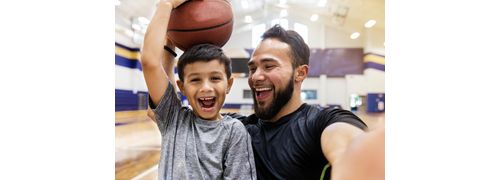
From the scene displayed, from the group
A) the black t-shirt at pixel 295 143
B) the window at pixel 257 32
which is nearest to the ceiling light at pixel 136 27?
the window at pixel 257 32

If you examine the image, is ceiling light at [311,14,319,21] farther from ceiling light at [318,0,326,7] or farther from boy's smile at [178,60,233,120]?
boy's smile at [178,60,233,120]

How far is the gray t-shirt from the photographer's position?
4.53ft

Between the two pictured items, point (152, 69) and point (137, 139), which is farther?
point (137, 139)

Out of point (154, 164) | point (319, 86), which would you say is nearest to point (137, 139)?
point (154, 164)

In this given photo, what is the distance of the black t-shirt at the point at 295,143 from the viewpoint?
143 centimetres

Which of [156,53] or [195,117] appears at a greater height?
[156,53]

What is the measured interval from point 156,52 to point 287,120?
1.42 feet

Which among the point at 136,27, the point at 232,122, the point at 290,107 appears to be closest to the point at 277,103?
the point at 290,107

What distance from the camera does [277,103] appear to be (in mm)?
1499

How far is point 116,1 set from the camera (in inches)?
61.6

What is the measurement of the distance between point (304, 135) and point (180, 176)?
368 millimetres

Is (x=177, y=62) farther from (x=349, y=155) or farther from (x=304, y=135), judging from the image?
(x=349, y=155)

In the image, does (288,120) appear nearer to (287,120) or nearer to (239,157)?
(287,120)

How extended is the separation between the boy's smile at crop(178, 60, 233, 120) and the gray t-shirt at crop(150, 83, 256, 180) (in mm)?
33
